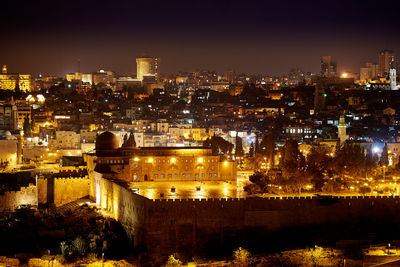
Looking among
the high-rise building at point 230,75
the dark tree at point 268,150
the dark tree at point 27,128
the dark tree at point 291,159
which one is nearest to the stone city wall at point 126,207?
the dark tree at point 291,159

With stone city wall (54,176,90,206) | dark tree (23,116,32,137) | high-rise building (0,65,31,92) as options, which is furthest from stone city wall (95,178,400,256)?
high-rise building (0,65,31,92)

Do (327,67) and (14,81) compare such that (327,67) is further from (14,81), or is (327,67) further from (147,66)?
(14,81)

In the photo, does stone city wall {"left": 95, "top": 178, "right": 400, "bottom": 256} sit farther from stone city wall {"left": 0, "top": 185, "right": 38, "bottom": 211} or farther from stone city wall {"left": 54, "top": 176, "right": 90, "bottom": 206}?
stone city wall {"left": 0, "top": 185, "right": 38, "bottom": 211}

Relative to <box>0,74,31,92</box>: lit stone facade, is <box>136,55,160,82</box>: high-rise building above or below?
above

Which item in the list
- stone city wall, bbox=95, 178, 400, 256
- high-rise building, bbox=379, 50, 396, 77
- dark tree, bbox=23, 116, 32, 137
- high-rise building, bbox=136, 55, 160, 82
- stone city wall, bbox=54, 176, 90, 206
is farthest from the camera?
high-rise building, bbox=136, 55, 160, 82

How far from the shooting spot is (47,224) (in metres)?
27.4

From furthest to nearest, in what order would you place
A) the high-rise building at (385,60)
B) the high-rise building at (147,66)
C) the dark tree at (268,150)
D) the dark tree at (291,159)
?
the high-rise building at (147,66), the high-rise building at (385,60), the dark tree at (268,150), the dark tree at (291,159)

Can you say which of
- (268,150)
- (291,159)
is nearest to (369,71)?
(268,150)

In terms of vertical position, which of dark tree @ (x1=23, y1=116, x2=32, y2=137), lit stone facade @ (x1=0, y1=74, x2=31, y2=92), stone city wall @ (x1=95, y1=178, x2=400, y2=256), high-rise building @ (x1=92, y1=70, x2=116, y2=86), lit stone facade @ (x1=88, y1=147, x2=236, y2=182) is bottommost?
stone city wall @ (x1=95, y1=178, x2=400, y2=256)

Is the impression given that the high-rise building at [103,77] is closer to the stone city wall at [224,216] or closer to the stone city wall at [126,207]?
the stone city wall at [126,207]

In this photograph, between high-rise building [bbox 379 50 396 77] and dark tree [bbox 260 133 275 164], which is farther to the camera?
high-rise building [bbox 379 50 396 77]

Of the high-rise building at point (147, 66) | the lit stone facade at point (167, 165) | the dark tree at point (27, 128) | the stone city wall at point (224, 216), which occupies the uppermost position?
the high-rise building at point (147, 66)

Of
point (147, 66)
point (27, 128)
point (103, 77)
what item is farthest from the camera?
point (147, 66)

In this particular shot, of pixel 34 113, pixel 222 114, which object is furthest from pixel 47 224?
pixel 222 114
